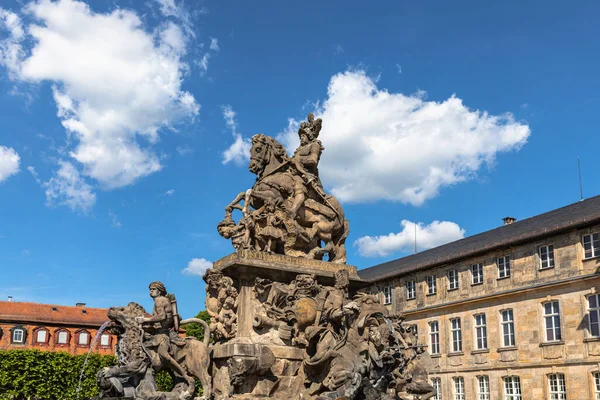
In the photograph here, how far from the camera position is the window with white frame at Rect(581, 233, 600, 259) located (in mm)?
33031

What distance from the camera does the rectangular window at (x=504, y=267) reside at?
3850cm

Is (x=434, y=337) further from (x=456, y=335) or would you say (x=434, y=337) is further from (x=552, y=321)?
(x=552, y=321)

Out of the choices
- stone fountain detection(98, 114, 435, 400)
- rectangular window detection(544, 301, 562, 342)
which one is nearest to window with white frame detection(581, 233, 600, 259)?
rectangular window detection(544, 301, 562, 342)

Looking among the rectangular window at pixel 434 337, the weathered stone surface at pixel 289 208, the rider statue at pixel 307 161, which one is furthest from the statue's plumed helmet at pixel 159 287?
the rectangular window at pixel 434 337

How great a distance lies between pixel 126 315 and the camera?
955 cm

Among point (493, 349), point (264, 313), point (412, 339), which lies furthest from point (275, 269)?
point (493, 349)

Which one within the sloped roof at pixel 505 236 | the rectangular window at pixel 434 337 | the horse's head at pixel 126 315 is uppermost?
the sloped roof at pixel 505 236

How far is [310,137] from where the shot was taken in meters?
12.3

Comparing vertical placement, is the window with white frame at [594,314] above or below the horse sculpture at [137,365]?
above

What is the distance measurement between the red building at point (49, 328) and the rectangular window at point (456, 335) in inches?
1265

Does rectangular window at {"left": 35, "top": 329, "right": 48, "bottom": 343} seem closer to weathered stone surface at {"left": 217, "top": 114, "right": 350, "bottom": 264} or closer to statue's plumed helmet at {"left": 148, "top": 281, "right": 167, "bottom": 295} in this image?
weathered stone surface at {"left": 217, "top": 114, "right": 350, "bottom": 264}

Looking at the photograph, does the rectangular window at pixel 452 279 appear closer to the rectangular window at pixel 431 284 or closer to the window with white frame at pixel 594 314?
the rectangular window at pixel 431 284

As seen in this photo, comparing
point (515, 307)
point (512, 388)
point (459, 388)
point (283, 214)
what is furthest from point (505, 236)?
point (283, 214)

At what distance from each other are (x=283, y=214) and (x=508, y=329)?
31.0 metres
